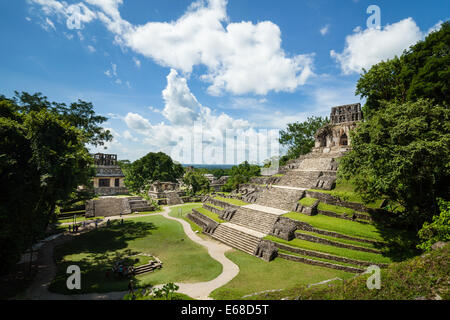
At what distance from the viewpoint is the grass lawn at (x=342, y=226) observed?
50.8ft

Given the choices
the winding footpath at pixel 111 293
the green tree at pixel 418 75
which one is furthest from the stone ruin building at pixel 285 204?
the green tree at pixel 418 75

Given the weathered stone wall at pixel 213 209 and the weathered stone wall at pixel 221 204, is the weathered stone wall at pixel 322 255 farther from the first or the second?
the weathered stone wall at pixel 213 209

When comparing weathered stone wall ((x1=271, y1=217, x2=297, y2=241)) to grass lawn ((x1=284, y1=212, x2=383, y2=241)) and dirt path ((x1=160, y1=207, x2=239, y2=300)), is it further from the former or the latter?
dirt path ((x1=160, y1=207, x2=239, y2=300))

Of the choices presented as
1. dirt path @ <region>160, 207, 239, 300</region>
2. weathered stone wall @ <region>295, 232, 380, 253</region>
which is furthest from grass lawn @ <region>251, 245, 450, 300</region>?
weathered stone wall @ <region>295, 232, 380, 253</region>

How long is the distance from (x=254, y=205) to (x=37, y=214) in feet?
67.2

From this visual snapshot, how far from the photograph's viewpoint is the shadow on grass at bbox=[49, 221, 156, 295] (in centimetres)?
1253

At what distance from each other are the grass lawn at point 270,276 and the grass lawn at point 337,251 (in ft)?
5.05

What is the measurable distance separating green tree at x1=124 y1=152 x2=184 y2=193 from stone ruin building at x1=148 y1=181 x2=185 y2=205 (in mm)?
3571

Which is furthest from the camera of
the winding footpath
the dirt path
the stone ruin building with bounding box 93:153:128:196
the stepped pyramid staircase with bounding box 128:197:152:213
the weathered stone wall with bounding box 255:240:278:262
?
the stone ruin building with bounding box 93:153:128:196

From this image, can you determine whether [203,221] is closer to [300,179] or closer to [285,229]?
[285,229]

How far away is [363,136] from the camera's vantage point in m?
16.0

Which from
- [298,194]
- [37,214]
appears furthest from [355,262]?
[37,214]

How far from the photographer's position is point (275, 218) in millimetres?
20297

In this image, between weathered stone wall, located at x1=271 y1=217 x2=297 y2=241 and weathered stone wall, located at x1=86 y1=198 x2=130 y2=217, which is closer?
weathered stone wall, located at x1=271 y1=217 x2=297 y2=241
